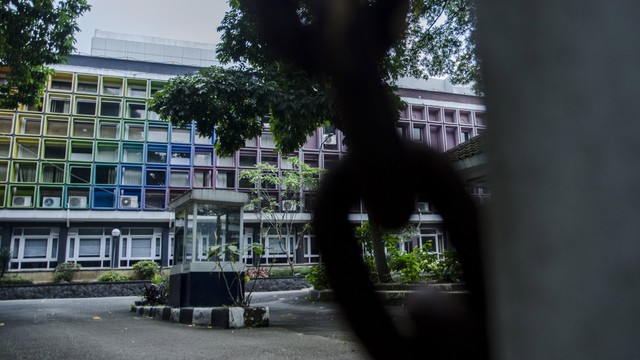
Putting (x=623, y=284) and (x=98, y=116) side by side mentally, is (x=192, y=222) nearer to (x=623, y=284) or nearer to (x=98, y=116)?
(x=623, y=284)

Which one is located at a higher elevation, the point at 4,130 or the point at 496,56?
the point at 4,130

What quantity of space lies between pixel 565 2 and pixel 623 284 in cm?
18

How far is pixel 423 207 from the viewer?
0.43 m

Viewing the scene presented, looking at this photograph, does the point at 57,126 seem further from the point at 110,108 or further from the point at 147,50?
the point at 147,50

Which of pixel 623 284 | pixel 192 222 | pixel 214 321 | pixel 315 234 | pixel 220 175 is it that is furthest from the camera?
pixel 220 175

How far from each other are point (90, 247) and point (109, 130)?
856cm

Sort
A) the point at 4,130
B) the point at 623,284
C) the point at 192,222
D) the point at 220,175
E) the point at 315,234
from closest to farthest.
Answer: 1. the point at 623,284
2. the point at 315,234
3. the point at 192,222
4. the point at 4,130
5. the point at 220,175

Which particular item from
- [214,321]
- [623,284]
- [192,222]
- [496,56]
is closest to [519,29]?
[496,56]

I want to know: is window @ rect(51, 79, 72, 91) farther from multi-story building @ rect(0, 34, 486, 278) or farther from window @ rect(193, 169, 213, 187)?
window @ rect(193, 169, 213, 187)

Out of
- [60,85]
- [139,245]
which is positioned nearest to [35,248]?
[139,245]

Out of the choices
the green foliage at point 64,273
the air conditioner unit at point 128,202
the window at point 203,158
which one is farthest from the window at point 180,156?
the green foliage at point 64,273

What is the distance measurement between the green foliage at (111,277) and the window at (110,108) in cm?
1243

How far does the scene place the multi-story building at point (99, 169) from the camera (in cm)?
3497

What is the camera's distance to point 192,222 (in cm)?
1005
